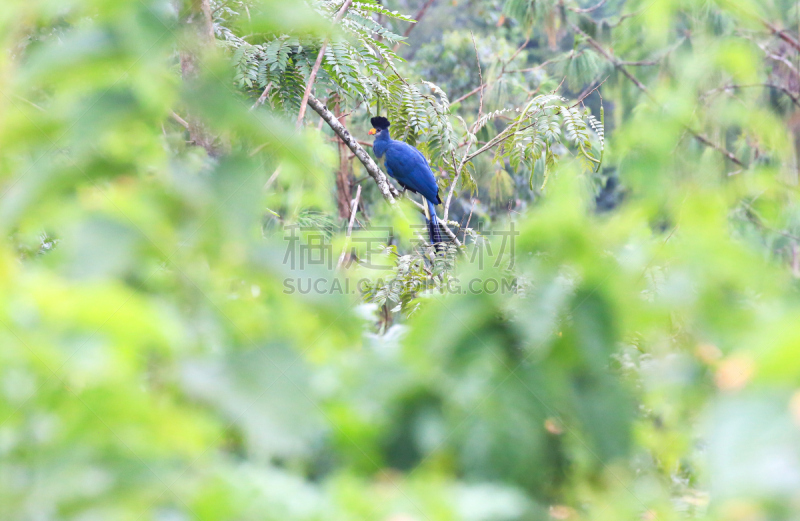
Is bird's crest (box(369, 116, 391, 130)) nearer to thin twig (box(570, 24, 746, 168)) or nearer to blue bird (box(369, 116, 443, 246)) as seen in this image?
blue bird (box(369, 116, 443, 246))

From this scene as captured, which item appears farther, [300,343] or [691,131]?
[691,131]

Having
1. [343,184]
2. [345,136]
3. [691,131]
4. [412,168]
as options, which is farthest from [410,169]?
[691,131]

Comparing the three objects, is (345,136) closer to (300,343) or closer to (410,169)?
(410,169)

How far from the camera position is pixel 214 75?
0.35 meters

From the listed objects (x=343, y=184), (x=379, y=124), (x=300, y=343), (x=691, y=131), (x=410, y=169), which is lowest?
(x=300, y=343)

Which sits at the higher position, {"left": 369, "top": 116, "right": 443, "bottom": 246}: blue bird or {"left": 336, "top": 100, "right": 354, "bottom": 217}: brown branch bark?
{"left": 369, "top": 116, "right": 443, "bottom": 246}: blue bird

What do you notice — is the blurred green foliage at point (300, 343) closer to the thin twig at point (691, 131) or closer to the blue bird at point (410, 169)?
the thin twig at point (691, 131)

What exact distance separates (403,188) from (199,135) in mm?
3333

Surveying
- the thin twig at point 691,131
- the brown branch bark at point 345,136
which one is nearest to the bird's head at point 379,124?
the brown branch bark at point 345,136

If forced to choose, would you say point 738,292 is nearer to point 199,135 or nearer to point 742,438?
point 742,438


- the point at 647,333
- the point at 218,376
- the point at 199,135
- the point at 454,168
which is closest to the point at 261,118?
the point at 218,376

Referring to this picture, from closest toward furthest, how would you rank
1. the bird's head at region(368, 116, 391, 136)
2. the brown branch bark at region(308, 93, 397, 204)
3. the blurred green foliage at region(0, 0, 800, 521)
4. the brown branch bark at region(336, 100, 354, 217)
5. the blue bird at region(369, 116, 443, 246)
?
the blurred green foliage at region(0, 0, 800, 521)
the brown branch bark at region(308, 93, 397, 204)
the brown branch bark at region(336, 100, 354, 217)
the blue bird at region(369, 116, 443, 246)
the bird's head at region(368, 116, 391, 136)

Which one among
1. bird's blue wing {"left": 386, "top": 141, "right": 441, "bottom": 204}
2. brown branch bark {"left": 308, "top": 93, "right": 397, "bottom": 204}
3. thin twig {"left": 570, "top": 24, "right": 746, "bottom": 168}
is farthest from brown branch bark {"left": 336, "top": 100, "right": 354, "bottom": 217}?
thin twig {"left": 570, "top": 24, "right": 746, "bottom": 168}

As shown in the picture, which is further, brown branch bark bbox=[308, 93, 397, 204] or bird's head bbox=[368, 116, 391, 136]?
bird's head bbox=[368, 116, 391, 136]
